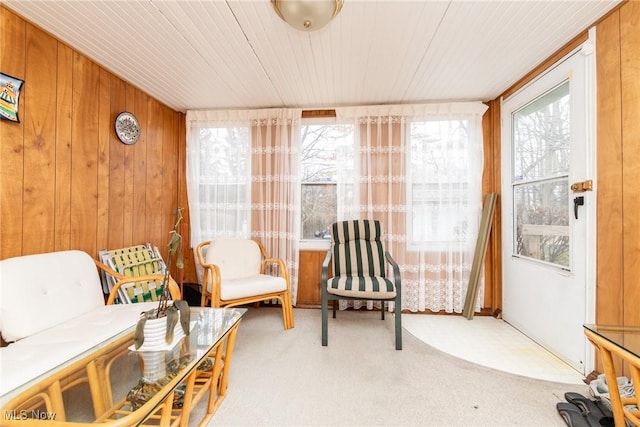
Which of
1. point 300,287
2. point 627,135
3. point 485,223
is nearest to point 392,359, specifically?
point 300,287

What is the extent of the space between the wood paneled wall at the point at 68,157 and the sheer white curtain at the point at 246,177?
0.45 metres

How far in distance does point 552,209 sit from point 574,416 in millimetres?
1474

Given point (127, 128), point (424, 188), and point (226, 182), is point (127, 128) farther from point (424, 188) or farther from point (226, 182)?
point (424, 188)

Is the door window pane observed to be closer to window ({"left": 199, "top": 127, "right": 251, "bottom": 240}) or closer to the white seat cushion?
window ({"left": 199, "top": 127, "right": 251, "bottom": 240})

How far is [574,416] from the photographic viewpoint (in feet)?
4.59

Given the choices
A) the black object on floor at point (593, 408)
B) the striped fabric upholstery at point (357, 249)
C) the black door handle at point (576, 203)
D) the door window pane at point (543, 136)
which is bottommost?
the black object on floor at point (593, 408)

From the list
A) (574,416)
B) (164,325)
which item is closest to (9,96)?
(164,325)

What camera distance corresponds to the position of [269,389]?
66.2 inches

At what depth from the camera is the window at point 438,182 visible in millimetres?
2924

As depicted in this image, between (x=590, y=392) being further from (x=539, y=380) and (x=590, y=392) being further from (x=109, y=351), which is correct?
(x=109, y=351)

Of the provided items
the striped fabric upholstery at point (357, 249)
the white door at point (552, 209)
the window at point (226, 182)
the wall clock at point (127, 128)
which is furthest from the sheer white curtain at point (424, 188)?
the wall clock at point (127, 128)

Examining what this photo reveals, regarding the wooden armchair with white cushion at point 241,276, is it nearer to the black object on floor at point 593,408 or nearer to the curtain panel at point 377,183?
the curtain panel at point 377,183

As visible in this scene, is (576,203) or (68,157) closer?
(576,203)

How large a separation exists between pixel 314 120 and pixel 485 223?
2.23 meters
